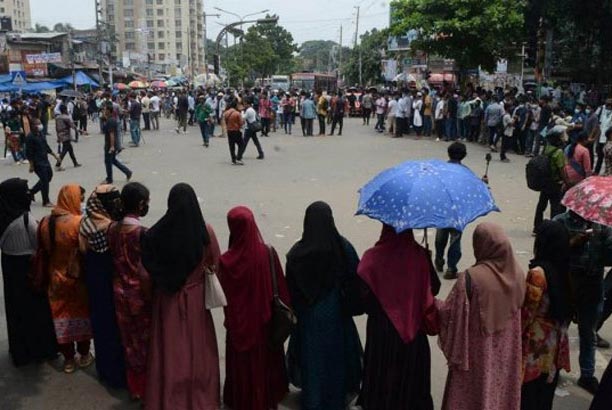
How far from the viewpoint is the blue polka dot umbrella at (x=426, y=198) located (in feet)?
10.8

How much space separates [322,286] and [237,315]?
575mm

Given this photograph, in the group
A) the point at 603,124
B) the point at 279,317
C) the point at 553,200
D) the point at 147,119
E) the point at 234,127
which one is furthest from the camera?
the point at 147,119

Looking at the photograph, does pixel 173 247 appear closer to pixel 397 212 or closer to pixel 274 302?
pixel 274 302

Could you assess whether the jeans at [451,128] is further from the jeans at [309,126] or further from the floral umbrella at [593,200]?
the floral umbrella at [593,200]

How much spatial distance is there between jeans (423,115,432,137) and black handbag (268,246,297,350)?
17422mm

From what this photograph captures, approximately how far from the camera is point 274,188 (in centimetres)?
1141

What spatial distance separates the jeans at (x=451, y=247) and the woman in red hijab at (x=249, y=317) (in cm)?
295

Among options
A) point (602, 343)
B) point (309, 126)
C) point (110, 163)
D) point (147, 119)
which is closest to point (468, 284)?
point (602, 343)

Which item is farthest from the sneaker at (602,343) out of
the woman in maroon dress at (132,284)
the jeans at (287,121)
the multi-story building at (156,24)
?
the multi-story building at (156,24)

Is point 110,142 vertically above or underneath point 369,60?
underneath

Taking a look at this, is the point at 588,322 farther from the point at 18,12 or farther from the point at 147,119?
the point at 18,12

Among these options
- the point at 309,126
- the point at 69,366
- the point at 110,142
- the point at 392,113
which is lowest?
the point at 69,366

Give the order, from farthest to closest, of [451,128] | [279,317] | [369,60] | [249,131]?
[369,60], [451,128], [249,131], [279,317]

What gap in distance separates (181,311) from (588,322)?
9.11 ft
